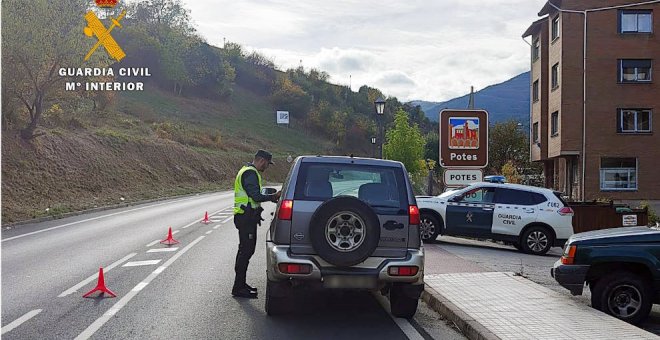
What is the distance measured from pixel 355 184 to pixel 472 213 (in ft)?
32.1

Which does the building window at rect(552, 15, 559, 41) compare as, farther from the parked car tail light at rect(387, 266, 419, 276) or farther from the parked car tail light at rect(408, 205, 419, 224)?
the parked car tail light at rect(387, 266, 419, 276)

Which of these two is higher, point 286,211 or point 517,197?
point 286,211

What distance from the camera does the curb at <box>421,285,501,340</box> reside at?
269 inches

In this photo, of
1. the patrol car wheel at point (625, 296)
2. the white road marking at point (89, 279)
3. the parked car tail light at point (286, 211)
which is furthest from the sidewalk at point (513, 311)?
the white road marking at point (89, 279)

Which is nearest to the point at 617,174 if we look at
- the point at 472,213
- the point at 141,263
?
the point at 472,213

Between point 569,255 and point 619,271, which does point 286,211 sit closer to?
point 569,255

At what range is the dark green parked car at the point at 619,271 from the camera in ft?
27.0

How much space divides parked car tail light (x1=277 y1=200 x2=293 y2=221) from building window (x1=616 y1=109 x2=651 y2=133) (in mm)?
30689

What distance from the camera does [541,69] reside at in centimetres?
3928

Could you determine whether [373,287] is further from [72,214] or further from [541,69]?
[541,69]

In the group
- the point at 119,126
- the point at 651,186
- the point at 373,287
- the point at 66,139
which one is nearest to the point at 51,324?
the point at 373,287

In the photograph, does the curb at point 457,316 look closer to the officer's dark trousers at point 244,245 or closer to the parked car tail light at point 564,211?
the officer's dark trousers at point 244,245

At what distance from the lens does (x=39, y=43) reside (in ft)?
97.9

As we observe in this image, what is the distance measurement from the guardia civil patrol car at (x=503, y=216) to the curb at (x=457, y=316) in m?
7.45
